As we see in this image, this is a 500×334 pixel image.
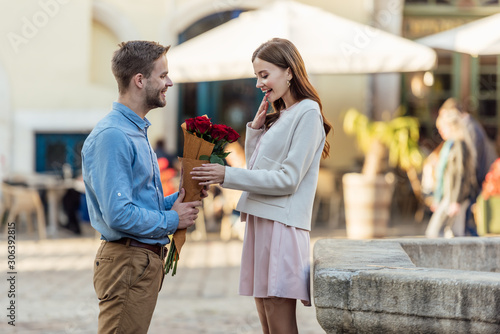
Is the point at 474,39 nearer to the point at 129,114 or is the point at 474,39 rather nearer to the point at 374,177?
the point at 374,177

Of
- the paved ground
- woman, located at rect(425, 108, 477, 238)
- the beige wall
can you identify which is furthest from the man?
the beige wall

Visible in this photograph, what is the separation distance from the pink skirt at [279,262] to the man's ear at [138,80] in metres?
0.78

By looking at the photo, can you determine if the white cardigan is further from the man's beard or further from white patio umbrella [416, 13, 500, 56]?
white patio umbrella [416, 13, 500, 56]

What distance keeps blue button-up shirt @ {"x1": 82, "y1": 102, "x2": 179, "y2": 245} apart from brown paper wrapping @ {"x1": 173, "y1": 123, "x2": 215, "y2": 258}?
77mm

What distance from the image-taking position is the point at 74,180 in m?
12.6

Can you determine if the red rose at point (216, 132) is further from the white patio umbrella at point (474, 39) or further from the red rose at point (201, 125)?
the white patio umbrella at point (474, 39)

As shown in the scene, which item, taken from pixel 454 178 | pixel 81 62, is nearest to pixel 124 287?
pixel 454 178

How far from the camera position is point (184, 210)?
3248 millimetres

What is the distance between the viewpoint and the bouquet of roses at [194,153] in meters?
3.31

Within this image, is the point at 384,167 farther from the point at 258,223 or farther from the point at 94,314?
the point at 258,223

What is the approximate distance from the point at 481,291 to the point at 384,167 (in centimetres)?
786

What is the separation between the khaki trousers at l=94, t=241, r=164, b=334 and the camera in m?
3.06

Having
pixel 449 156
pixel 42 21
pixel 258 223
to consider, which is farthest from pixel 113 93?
pixel 258 223

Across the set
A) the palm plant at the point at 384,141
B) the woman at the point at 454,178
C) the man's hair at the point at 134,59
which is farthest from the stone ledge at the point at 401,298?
the palm plant at the point at 384,141
